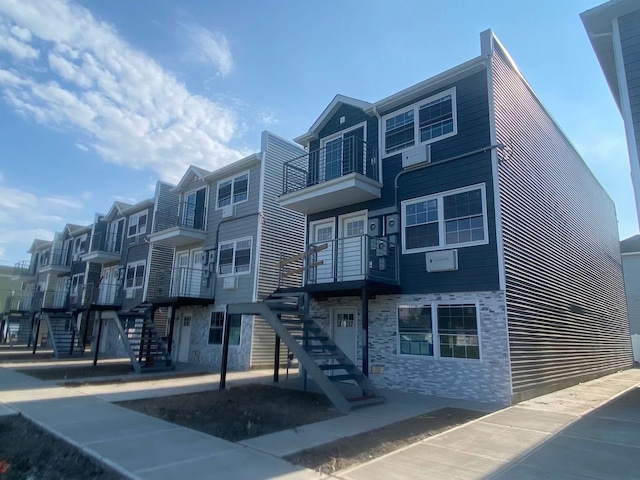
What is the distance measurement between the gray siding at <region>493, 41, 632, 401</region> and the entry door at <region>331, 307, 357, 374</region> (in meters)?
4.73

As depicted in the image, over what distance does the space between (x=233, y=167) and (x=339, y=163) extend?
6397 millimetres

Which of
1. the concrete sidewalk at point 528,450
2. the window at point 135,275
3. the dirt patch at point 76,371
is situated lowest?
the dirt patch at point 76,371

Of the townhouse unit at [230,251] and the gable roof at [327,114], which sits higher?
the gable roof at [327,114]

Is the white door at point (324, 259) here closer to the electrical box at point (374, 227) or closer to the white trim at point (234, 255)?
the electrical box at point (374, 227)

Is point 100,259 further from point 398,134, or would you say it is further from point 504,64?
Answer: point 504,64

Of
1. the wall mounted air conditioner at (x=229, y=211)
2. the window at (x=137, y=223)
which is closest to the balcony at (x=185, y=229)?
the wall mounted air conditioner at (x=229, y=211)

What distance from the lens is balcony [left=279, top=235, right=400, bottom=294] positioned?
1105cm

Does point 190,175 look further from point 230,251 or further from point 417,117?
point 417,117

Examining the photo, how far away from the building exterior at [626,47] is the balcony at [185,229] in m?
15.9

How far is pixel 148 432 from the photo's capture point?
6.52 m

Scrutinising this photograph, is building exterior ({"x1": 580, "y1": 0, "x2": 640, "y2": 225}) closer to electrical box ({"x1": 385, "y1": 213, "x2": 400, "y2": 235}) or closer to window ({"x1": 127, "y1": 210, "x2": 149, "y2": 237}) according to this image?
electrical box ({"x1": 385, "y1": 213, "x2": 400, "y2": 235})

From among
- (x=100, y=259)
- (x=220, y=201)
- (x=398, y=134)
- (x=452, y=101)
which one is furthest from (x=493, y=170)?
(x=100, y=259)

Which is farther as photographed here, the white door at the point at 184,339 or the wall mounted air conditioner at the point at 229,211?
the white door at the point at 184,339

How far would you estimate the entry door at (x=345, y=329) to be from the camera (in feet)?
42.0
